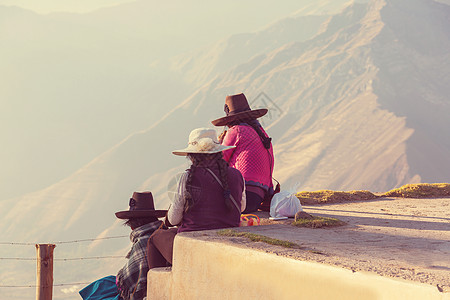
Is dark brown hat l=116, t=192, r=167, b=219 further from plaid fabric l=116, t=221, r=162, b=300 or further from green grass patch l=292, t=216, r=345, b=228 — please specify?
green grass patch l=292, t=216, r=345, b=228

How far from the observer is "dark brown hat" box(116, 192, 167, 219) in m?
5.51

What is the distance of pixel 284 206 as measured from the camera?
6254 mm

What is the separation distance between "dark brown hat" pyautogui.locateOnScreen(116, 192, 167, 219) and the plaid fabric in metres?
0.22

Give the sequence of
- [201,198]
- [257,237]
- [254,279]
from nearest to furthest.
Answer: [254,279]
[257,237]
[201,198]

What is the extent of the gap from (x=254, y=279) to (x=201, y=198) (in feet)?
3.97

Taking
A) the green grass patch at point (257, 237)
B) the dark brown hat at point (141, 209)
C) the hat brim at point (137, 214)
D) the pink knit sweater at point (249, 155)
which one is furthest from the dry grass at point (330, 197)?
the green grass patch at point (257, 237)

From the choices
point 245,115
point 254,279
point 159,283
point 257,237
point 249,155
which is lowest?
point 159,283

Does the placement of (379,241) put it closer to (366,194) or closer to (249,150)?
(249,150)

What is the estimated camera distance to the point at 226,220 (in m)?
5.12

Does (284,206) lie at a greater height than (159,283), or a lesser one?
greater

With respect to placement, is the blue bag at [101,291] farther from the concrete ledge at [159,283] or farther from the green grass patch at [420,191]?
the green grass patch at [420,191]

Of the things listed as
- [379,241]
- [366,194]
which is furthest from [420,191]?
[379,241]

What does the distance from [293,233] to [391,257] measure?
1.26m

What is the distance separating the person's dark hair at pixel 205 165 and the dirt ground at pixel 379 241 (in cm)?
30
